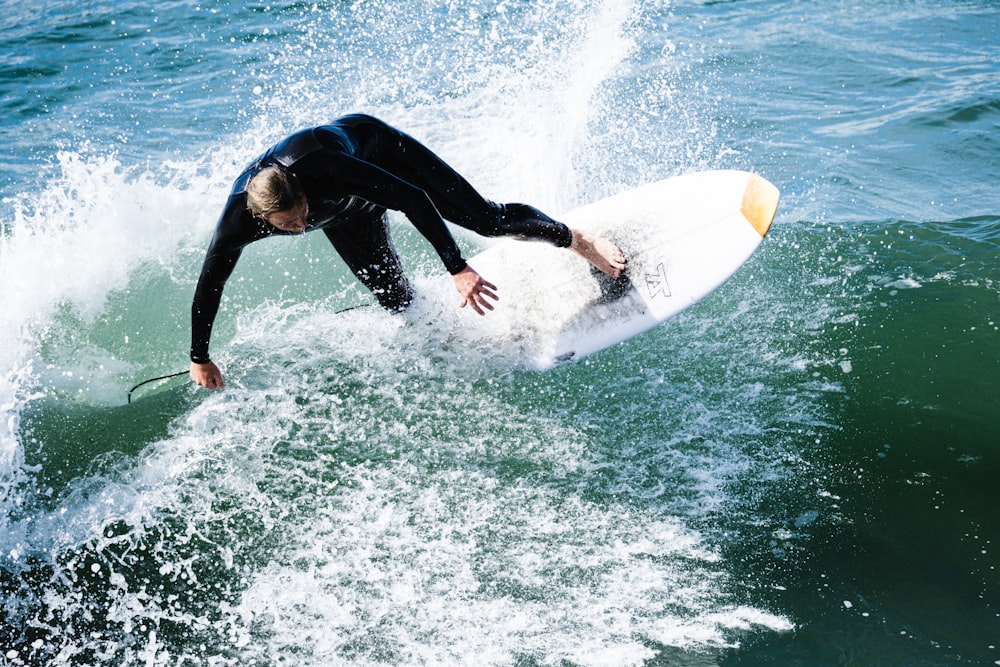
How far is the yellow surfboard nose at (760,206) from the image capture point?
5191 mm

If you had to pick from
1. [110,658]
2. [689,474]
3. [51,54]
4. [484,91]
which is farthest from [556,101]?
[51,54]

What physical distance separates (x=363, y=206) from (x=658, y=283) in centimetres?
186

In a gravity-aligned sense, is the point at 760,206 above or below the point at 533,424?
above

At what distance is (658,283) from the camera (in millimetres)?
5281

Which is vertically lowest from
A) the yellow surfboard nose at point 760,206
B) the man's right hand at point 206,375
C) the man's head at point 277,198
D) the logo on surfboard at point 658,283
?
the logo on surfboard at point 658,283

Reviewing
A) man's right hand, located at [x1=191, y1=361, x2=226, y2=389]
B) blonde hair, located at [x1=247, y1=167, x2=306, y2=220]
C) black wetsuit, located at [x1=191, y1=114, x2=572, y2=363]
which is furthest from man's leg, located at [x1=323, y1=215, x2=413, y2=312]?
blonde hair, located at [x1=247, y1=167, x2=306, y2=220]

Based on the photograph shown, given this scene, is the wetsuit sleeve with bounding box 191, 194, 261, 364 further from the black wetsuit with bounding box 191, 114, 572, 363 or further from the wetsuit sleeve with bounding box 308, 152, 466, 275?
the wetsuit sleeve with bounding box 308, 152, 466, 275

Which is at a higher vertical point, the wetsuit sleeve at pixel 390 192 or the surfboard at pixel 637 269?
the wetsuit sleeve at pixel 390 192

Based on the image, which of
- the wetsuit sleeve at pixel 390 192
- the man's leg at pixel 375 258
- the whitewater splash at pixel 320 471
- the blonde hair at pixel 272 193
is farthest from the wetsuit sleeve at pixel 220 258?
the whitewater splash at pixel 320 471

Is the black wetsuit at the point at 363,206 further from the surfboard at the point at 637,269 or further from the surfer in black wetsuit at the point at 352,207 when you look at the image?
the surfboard at the point at 637,269

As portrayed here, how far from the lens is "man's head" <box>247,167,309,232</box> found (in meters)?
3.68

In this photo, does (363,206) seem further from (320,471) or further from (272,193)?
(320,471)

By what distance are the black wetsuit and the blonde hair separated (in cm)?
29

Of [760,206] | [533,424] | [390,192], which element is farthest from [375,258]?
[760,206]
